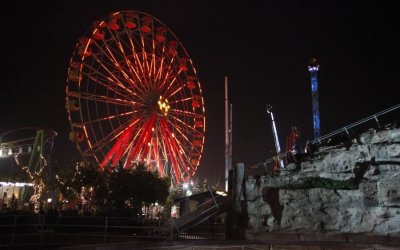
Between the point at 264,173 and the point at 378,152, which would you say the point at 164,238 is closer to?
the point at 264,173

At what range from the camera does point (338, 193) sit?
588 inches

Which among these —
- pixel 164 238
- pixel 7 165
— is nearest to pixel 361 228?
pixel 164 238

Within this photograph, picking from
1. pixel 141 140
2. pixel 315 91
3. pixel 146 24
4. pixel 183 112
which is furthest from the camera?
pixel 315 91

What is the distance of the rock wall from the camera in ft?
47.3

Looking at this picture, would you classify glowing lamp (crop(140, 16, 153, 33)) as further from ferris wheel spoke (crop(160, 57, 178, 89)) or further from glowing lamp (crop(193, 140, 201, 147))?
glowing lamp (crop(193, 140, 201, 147))

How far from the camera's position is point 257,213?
16125 mm

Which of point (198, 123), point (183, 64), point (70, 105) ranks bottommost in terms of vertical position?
point (70, 105)

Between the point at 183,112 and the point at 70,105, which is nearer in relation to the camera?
the point at 70,105

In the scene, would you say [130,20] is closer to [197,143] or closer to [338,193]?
[197,143]

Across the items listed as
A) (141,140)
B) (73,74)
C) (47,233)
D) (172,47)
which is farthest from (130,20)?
(47,233)

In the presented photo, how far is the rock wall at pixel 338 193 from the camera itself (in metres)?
14.4

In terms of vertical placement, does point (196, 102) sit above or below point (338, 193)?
above

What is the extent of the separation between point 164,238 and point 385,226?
8.66 metres

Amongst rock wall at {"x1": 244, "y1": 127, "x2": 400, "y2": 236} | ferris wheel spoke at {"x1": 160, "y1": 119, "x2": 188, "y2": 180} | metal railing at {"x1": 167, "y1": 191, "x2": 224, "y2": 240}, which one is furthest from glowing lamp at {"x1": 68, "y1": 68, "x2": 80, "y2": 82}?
rock wall at {"x1": 244, "y1": 127, "x2": 400, "y2": 236}
